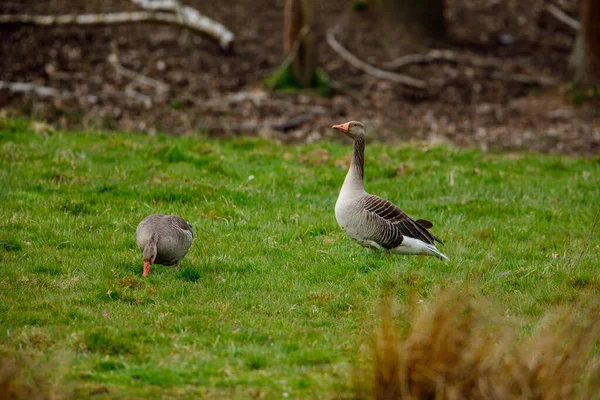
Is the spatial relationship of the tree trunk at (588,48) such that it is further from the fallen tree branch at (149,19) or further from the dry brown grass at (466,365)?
the dry brown grass at (466,365)

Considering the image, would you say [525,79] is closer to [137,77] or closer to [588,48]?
[588,48]

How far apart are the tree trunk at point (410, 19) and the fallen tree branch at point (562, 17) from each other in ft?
17.9

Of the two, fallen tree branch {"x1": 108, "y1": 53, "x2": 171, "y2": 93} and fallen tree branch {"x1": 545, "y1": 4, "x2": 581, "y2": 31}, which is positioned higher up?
fallen tree branch {"x1": 545, "y1": 4, "x2": 581, "y2": 31}

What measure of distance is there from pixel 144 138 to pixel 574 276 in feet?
27.0

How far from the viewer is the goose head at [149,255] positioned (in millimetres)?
8453

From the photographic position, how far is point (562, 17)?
85.9 ft

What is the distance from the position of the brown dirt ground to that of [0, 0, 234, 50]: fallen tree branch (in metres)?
0.37

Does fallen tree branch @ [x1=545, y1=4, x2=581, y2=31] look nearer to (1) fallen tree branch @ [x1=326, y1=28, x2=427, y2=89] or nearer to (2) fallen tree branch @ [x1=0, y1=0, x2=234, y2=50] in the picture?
(1) fallen tree branch @ [x1=326, y1=28, x2=427, y2=89]

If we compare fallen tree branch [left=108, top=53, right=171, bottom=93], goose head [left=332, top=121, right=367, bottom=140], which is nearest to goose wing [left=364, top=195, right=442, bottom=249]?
goose head [left=332, top=121, right=367, bottom=140]

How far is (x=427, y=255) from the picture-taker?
31.6ft

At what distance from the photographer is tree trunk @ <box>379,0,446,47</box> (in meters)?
22.8

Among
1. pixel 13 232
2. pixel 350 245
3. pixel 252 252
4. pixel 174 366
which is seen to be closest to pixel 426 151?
pixel 350 245

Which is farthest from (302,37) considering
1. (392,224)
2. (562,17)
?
(562,17)

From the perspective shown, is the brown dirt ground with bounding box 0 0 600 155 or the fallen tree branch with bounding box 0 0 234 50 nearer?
the brown dirt ground with bounding box 0 0 600 155
